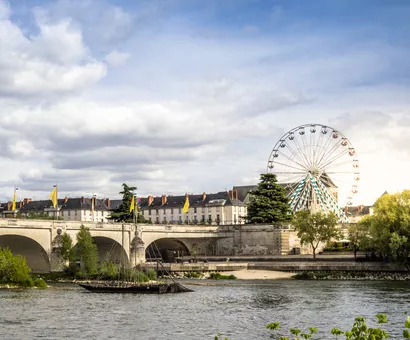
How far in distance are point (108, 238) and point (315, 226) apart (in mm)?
29608

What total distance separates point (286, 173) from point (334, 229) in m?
16.3

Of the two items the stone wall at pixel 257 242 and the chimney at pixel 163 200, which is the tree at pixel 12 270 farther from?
the chimney at pixel 163 200

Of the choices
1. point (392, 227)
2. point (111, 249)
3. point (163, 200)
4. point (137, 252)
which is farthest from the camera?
point (163, 200)

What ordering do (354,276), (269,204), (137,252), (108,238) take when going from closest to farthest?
1. (354,276)
2. (108,238)
3. (137,252)
4. (269,204)

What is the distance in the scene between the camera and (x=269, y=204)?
410 ft

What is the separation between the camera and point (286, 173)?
122 m

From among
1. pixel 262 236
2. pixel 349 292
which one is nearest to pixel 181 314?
pixel 349 292

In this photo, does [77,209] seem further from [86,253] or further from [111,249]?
[86,253]

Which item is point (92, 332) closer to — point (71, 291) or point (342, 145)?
point (71, 291)

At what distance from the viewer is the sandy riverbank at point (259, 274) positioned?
97.7 metres

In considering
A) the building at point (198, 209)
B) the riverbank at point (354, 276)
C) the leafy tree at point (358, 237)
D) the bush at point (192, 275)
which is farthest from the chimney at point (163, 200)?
the riverbank at point (354, 276)

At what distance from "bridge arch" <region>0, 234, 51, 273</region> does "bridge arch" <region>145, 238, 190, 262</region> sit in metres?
24.1

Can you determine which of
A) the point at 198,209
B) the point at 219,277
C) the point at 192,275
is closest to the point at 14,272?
the point at 192,275

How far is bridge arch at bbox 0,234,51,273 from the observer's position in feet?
325
